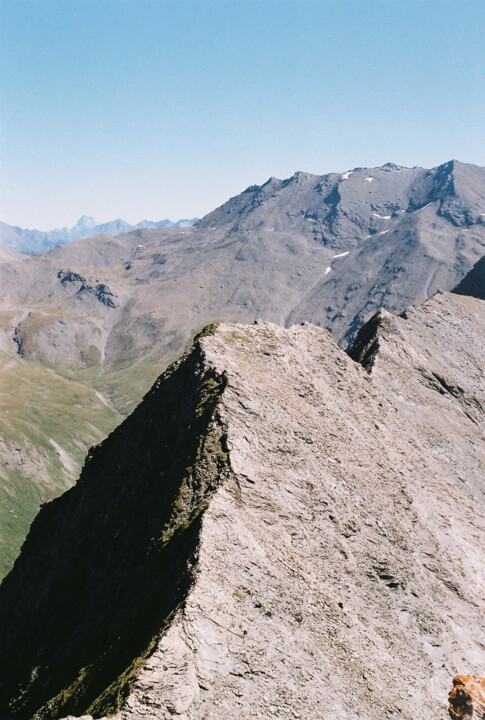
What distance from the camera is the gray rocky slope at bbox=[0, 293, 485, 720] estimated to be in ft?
99.0

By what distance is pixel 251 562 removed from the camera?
34.5 metres

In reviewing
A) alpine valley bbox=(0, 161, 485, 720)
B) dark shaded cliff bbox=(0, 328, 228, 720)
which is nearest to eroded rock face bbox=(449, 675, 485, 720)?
alpine valley bbox=(0, 161, 485, 720)

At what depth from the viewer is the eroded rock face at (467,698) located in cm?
3850

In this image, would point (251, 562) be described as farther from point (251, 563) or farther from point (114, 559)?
point (114, 559)

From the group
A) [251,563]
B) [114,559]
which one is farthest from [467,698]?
[114,559]

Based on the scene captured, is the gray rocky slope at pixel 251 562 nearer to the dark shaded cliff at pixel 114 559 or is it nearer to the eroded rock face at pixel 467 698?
the dark shaded cliff at pixel 114 559

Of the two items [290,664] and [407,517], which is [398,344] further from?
[290,664]

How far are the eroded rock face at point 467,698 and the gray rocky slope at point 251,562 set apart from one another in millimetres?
984

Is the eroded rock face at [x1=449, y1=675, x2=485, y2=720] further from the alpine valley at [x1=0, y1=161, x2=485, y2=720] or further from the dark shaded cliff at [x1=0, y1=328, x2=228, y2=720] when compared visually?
the dark shaded cliff at [x1=0, y1=328, x2=228, y2=720]

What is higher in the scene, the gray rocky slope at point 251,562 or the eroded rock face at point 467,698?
the gray rocky slope at point 251,562

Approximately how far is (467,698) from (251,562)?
20.3m

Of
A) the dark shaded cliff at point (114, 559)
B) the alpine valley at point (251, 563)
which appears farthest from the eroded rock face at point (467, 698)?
the dark shaded cliff at point (114, 559)

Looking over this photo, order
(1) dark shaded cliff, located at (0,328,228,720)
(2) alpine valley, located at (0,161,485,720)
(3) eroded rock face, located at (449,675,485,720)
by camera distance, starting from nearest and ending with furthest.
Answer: (2) alpine valley, located at (0,161,485,720) → (1) dark shaded cliff, located at (0,328,228,720) → (3) eroded rock face, located at (449,675,485,720)

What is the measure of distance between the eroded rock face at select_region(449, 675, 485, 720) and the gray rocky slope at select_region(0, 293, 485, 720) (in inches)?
38.7
